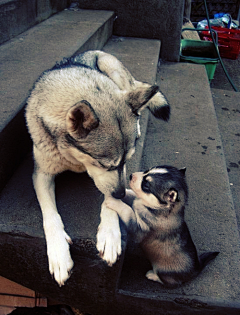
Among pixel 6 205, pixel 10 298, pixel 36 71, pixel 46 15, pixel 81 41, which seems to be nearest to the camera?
pixel 6 205

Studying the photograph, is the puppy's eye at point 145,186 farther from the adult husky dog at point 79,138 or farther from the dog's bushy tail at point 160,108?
the dog's bushy tail at point 160,108

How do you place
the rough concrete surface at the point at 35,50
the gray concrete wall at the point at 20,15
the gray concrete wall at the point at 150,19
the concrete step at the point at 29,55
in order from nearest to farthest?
the concrete step at the point at 29,55
the rough concrete surface at the point at 35,50
the gray concrete wall at the point at 20,15
the gray concrete wall at the point at 150,19

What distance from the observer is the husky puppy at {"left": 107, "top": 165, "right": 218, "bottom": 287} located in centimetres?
221

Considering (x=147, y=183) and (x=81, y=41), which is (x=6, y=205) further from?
(x=81, y=41)

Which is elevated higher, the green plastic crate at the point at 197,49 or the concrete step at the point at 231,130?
the green plastic crate at the point at 197,49

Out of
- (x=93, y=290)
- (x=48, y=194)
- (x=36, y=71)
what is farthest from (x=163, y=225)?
(x=36, y=71)

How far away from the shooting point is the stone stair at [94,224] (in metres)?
2.11

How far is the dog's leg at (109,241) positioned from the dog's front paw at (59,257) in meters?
0.22

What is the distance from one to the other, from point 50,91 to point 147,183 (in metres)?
1.03

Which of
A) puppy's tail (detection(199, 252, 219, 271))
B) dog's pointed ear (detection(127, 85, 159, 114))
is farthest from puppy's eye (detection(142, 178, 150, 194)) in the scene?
puppy's tail (detection(199, 252, 219, 271))

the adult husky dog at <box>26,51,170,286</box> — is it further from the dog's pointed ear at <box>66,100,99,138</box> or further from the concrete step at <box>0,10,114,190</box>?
the concrete step at <box>0,10,114,190</box>

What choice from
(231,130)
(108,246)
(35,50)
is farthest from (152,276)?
(231,130)

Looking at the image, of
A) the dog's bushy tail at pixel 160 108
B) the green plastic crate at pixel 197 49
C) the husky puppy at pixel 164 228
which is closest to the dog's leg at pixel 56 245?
the husky puppy at pixel 164 228

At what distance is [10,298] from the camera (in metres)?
2.78
